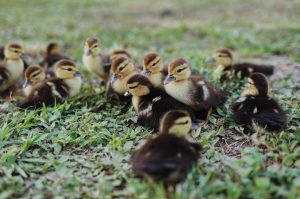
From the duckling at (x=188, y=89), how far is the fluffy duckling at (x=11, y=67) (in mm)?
2074

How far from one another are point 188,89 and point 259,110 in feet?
2.22

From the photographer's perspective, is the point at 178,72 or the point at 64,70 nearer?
the point at 178,72

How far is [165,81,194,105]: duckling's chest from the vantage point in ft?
12.7

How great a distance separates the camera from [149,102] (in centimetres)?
380

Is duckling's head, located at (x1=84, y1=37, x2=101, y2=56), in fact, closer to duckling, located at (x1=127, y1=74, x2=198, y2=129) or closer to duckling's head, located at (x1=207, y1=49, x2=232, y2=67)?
duckling, located at (x1=127, y1=74, x2=198, y2=129)

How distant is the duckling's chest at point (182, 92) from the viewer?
3867mm

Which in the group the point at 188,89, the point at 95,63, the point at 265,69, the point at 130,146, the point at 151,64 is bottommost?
the point at 265,69

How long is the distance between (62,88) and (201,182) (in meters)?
2.19

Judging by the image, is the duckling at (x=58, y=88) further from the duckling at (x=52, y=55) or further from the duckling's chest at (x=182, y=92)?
the duckling's chest at (x=182, y=92)

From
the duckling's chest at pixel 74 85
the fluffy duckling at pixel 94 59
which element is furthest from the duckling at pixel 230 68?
the duckling's chest at pixel 74 85

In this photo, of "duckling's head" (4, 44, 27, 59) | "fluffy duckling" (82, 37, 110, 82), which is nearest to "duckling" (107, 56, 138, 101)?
"fluffy duckling" (82, 37, 110, 82)

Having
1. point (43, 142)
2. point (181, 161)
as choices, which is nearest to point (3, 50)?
point (43, 142)

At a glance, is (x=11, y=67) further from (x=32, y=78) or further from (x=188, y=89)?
(x=188, y=89)

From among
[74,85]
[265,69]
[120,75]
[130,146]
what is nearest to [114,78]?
[120,75]
